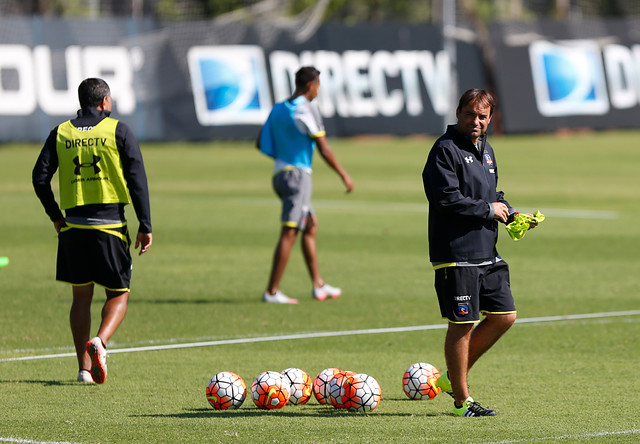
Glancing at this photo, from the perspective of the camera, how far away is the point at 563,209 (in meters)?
20.4

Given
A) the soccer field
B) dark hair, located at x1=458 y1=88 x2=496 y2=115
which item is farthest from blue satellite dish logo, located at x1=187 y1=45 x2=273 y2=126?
dark hair, located at x1=458 y1=88 x2=496 y2=115

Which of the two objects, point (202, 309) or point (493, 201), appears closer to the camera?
point (493, 201)

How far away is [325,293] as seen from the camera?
12281mm

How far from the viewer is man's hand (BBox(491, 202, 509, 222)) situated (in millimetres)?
6949

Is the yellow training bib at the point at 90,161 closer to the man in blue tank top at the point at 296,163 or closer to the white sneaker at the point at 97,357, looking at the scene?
the white sneaker at the point at 97,357

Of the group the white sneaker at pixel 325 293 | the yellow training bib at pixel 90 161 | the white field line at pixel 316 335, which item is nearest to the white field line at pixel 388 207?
the white sneaker at pixel 325 293

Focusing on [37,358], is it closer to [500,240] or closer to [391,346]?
[391,346]

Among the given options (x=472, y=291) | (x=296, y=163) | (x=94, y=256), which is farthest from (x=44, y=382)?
(x=296, y=163)

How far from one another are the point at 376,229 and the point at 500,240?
193cm

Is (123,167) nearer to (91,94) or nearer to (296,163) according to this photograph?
(91,94)

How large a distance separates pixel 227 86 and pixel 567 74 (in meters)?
11.3

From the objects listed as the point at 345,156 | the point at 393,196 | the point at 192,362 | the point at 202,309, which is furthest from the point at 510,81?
the point at 192,362

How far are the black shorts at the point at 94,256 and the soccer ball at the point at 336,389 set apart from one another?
1.84 meters

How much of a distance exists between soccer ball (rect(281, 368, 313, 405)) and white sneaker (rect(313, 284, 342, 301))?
465 cm
